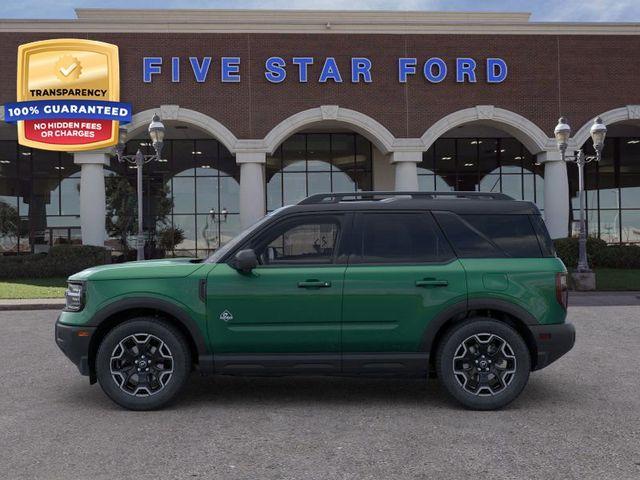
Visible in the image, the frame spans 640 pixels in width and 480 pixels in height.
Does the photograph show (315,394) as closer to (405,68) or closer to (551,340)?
(551,340)

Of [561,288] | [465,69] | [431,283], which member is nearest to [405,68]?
[465,69]

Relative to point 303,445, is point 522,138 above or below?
above

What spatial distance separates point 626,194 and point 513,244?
3173cm

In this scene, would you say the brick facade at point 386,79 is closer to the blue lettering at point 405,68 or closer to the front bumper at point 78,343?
the blue lettering at point 405,68

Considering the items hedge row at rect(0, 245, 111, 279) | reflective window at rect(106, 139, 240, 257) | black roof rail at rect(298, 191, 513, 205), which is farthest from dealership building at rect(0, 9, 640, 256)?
black roof rail at rect(298, 191, 513, 205)

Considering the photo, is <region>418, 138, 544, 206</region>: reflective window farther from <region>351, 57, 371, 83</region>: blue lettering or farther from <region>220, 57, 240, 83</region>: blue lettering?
<region>220, 57, 240, 83</region>: blue lettering

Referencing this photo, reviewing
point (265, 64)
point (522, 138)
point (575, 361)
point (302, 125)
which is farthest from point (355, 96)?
point (575, 361)

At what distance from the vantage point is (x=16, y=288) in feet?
59.4

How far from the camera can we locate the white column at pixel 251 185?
2314 centimetres

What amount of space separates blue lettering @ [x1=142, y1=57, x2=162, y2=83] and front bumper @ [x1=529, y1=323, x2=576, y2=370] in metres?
21.2

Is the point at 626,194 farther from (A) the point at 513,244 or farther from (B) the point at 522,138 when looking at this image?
(A) the point at 513,244

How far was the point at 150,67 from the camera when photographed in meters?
23.1

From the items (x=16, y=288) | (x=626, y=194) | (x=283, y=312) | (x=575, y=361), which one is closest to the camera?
(x=283, y=312)

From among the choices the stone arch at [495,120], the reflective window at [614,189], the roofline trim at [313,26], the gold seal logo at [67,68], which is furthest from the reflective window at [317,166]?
the reflective window at [614,189]
